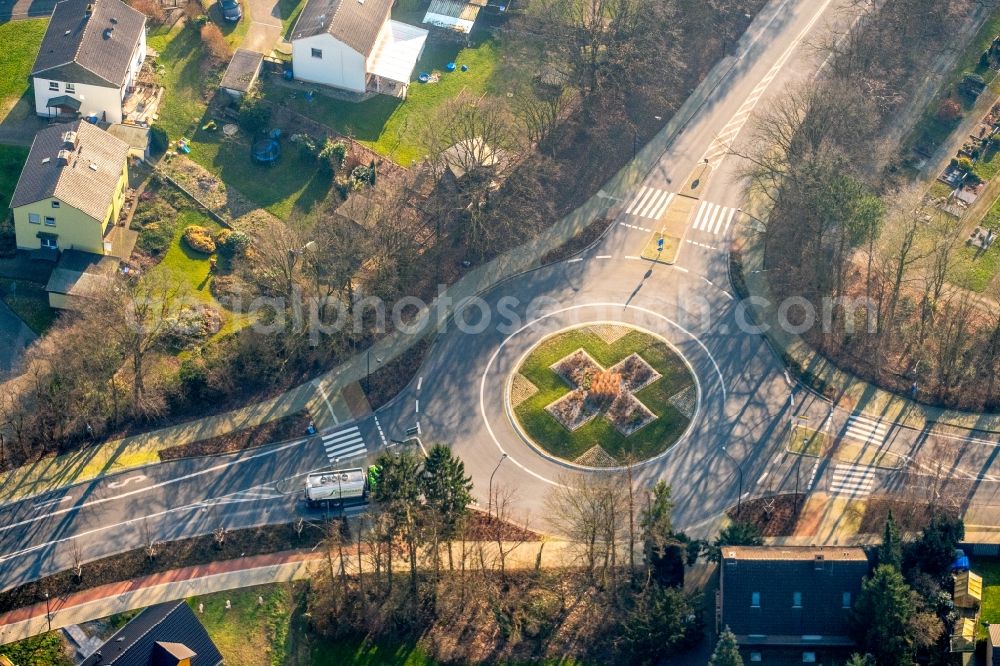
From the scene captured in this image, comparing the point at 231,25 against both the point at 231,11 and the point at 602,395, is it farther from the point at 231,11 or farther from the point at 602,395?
the point at 602,395

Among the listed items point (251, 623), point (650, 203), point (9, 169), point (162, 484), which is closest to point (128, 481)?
point (162, 484)

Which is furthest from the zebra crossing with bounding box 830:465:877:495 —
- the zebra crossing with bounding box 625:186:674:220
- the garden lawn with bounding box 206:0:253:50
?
the garden lawn with bounding box 206:0:253:50

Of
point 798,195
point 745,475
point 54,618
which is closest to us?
point 54,618

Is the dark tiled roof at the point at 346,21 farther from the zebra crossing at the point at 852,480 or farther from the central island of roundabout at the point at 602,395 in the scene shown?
the zebra crossing at the point at 852,480

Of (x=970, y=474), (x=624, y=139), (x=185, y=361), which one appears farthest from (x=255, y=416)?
(x=970, y=474)

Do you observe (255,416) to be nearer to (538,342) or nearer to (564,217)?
(538,342)
